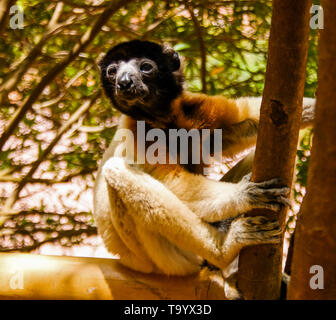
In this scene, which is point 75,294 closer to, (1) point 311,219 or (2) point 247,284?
(2) point 247,284

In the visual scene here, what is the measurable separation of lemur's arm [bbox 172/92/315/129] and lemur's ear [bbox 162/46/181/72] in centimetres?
38

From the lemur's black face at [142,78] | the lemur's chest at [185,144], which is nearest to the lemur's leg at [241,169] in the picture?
the lemur's chest at [185,144]

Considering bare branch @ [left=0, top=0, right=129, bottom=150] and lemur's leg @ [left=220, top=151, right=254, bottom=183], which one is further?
bare branch @ [left=0, top=0, right=129, bottom=150]

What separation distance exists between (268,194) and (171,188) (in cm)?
87

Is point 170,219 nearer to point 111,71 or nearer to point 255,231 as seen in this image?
point 255,231

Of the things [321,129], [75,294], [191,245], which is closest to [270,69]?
[321,129]

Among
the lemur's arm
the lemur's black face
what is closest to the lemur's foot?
the lemur's arm

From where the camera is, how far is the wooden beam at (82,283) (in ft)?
10.3

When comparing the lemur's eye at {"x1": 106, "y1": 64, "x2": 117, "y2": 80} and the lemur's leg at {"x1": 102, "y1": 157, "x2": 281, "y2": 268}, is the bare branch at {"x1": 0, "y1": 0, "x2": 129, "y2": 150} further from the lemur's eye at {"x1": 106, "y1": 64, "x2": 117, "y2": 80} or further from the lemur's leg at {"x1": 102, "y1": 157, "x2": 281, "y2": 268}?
the lemur's leg at {"x1": 102, "y1": 157, "x2": 281, "y2": 268}

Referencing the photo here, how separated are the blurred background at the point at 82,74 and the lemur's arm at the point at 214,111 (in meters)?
0.74

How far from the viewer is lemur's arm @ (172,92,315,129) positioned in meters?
3.70

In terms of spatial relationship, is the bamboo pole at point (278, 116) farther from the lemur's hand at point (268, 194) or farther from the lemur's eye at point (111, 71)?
the lemur's eye at point (111, 71)

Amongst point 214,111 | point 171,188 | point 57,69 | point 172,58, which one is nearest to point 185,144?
point 214,111

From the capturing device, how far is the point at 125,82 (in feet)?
11.8
